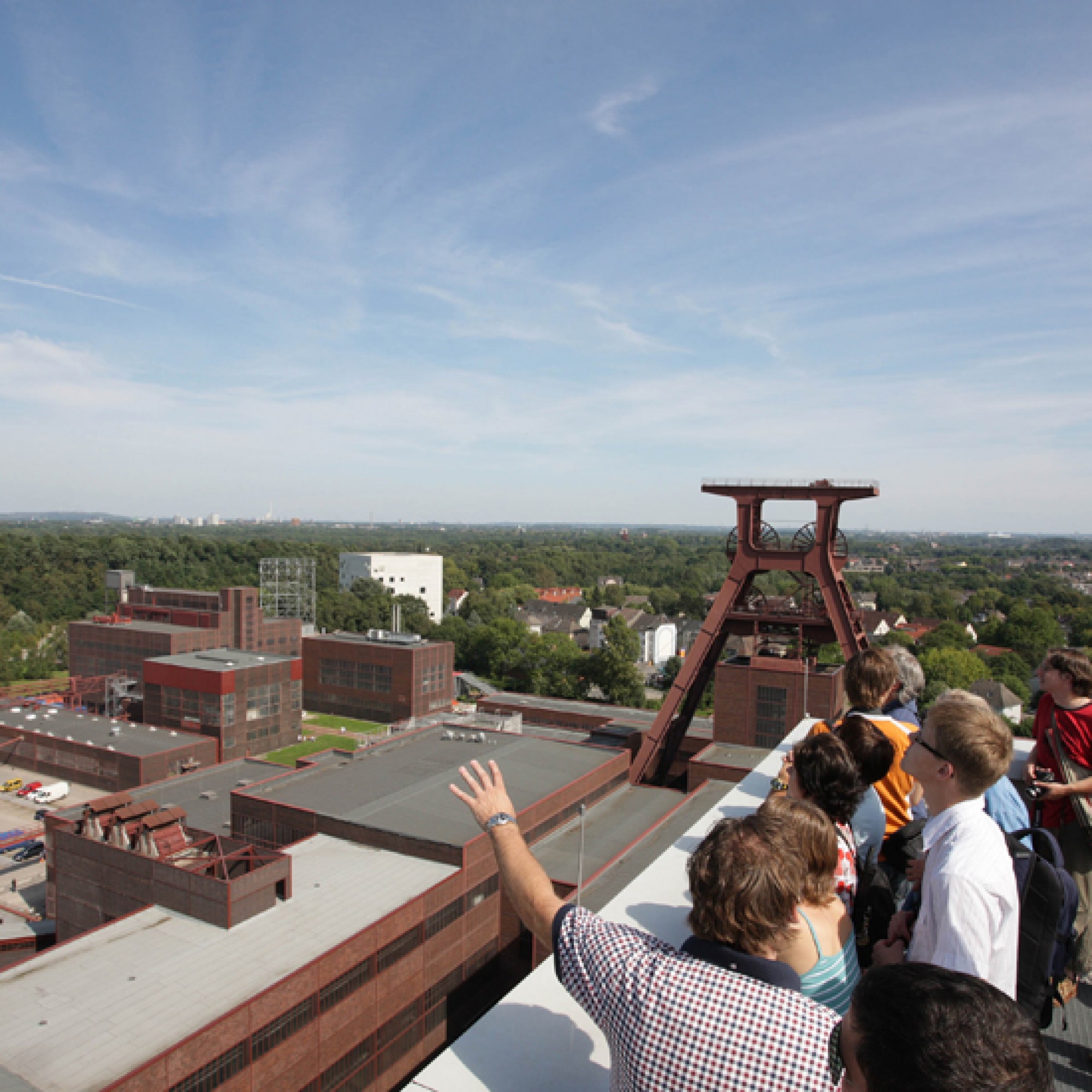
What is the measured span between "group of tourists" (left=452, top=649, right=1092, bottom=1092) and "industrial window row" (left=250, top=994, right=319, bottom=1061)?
38.5ft

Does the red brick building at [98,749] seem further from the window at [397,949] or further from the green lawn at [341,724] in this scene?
the window at [397,949]

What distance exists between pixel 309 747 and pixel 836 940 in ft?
126

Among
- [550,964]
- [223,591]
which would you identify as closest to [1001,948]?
[550,964]

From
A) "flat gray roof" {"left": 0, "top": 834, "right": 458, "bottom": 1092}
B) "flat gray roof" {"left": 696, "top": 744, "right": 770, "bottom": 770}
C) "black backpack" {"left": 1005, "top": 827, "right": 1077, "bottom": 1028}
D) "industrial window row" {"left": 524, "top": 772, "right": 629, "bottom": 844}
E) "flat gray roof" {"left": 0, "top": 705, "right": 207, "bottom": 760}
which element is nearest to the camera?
"black backpack" {"left": 1005, "top": 827, "right": 1077, "bottom": 1028}

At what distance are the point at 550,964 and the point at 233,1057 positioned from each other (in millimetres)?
11213

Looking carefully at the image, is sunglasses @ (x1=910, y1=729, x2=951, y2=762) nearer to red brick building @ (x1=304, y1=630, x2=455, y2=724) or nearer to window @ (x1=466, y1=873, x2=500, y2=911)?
window @ (x1=466, y1=873, x2=500, y2=911)

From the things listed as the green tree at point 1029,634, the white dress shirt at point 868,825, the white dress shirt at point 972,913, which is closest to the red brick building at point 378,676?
the white dress shirt at point 868,825

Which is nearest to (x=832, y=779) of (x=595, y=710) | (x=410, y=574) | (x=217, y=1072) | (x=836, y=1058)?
(x=836, y=1058)

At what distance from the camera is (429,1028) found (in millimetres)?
16203

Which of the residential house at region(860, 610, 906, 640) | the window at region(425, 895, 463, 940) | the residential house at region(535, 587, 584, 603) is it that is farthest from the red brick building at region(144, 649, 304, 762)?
the residential house at region(535, 587, 584, 603)

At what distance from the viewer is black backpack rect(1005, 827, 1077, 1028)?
304 centimetres

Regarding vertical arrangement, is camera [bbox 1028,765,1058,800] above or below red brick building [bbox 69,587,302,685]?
above

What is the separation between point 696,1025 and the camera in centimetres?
222

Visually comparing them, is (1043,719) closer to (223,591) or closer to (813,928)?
(813,928)
